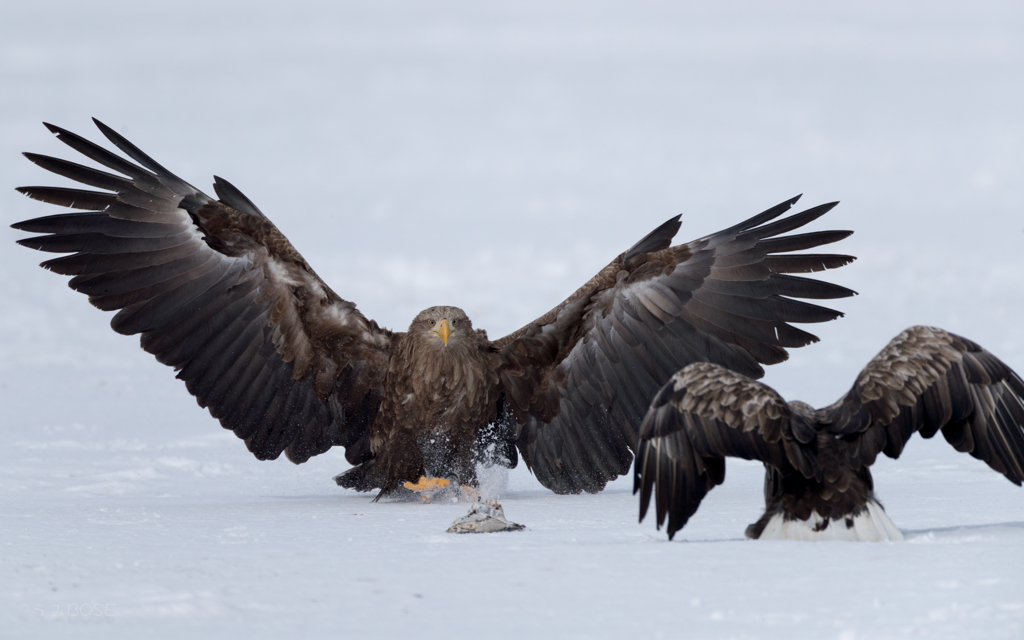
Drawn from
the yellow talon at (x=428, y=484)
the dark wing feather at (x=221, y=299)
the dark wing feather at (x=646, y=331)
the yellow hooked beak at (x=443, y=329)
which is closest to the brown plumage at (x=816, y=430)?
the dark wing feather at (x=646, y=331)

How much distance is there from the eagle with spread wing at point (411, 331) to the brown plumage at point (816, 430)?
2.18 metres

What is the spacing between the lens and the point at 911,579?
342cm

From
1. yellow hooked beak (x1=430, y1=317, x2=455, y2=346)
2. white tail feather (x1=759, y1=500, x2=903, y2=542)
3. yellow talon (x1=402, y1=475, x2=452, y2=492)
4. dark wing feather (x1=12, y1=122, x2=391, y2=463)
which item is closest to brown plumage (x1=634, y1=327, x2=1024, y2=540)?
white tail feather (x1=759, y1=500, x2=903, y2=542)

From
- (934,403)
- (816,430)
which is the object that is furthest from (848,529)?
(934,403)

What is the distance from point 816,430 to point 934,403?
0.46 m

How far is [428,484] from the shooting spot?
22.5 ft

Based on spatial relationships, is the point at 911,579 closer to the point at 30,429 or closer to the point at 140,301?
the point at 140,301

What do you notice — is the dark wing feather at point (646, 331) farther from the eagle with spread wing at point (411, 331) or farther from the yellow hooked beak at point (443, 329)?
the yellow hooked beak at point (443, 329)

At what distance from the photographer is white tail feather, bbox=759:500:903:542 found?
4.20 m

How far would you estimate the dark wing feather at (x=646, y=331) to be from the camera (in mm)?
6738

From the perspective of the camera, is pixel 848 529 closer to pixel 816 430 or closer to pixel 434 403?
pixel 816 430

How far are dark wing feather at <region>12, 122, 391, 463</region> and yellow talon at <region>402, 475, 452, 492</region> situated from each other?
0.60 m

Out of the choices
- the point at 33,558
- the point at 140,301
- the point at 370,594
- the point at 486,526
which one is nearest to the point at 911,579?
the point at 370,594

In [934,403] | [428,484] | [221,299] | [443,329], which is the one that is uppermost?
[221,299]
